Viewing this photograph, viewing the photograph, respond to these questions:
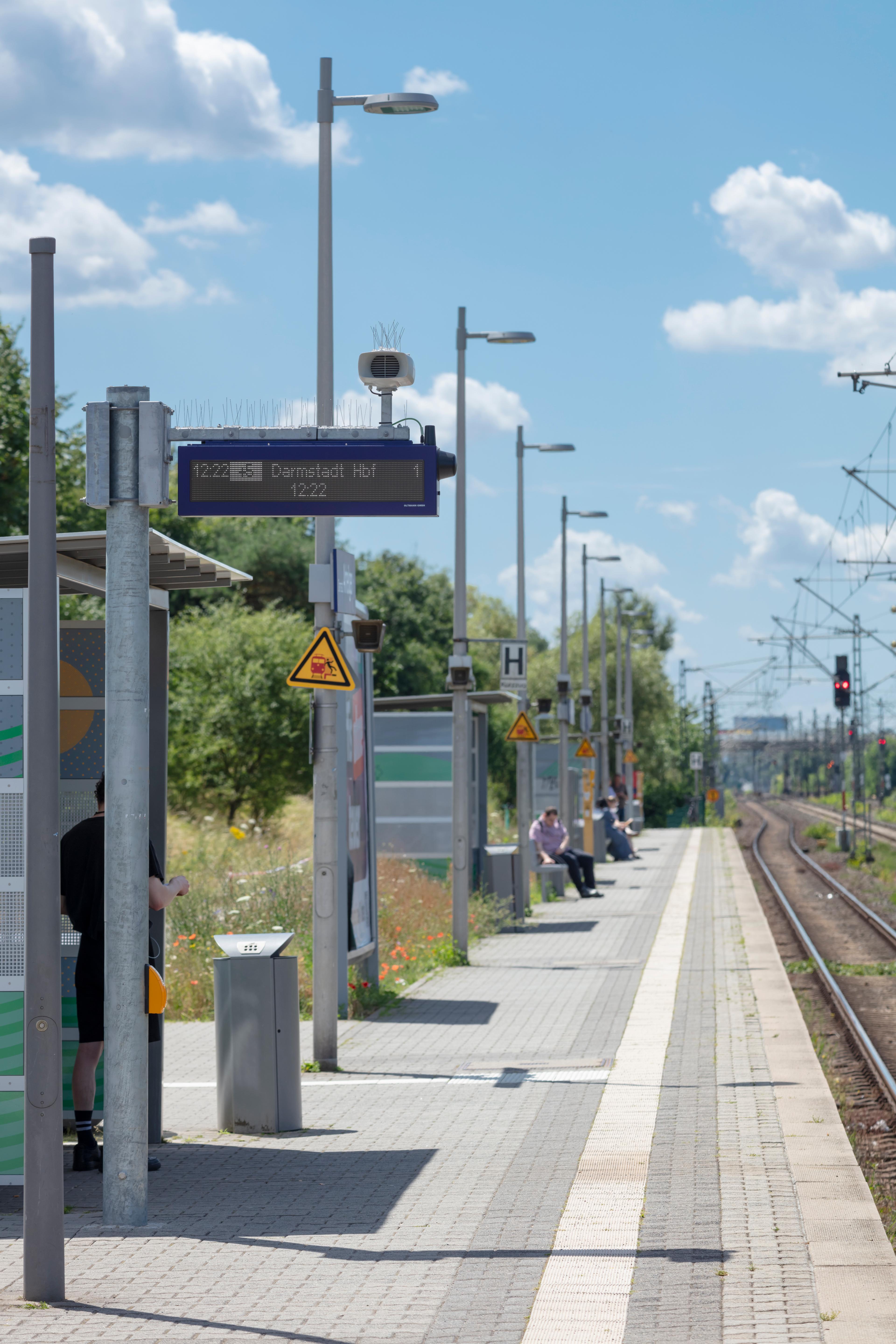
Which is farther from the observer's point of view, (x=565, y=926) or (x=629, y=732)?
(x=629, y=732)

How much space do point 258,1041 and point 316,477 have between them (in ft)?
10.9

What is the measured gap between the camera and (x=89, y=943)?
26.4 feet

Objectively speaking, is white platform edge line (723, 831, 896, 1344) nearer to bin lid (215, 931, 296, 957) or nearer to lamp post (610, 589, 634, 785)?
bin lid (215, 931, 296, 957)

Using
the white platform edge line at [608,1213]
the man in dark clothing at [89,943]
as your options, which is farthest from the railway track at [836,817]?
the man in dark clothing at [89,943]

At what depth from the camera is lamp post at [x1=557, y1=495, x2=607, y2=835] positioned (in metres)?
27.8

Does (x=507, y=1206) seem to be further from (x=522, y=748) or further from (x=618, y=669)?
(x=618, y=669)

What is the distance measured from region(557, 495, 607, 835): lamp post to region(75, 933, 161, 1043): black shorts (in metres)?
19.3

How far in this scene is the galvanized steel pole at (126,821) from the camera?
266 inches

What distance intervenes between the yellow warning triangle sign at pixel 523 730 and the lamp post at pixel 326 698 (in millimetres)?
→ 9412

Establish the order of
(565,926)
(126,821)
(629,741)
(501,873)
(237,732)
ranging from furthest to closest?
(629,741), (237,732), (565,926), (501,873), (126,821)

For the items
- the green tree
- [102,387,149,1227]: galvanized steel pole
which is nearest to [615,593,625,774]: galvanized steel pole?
the green tree

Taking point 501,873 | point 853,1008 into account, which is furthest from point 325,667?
point 501,873

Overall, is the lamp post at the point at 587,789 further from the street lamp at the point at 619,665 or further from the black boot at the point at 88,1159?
the black boot at the point at 88,1159

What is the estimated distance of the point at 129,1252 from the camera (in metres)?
6.45
